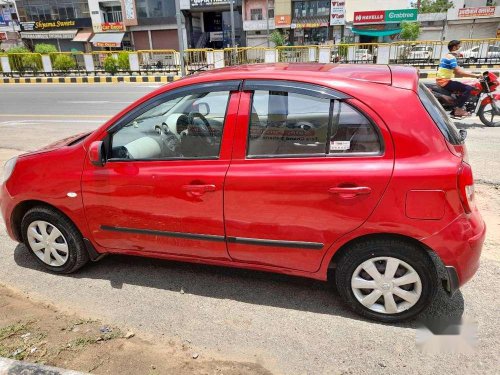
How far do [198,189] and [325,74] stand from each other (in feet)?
3.72

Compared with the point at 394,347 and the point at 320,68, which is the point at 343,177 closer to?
the point at 320,68

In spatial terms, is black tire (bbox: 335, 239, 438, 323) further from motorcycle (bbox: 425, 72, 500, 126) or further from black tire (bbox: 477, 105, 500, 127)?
black tire (bbox: 477, 105, 500, 127)

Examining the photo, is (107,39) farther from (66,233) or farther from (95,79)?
(66,233)

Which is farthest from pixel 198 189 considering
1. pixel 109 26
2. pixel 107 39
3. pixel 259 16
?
pixel 109 26

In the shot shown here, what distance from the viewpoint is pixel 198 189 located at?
2785mm

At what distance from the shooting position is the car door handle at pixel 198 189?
2.76 metres

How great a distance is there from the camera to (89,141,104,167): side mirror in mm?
2945

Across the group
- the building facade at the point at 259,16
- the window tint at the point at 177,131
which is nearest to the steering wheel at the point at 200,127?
the window tint at the point at 177,131

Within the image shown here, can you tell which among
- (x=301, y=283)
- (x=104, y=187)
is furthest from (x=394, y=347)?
(x=104, y=187)

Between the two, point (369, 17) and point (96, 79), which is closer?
point (96, 79)

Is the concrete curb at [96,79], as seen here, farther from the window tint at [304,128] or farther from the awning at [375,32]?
the awning at [375,32]

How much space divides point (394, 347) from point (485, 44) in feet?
73.2

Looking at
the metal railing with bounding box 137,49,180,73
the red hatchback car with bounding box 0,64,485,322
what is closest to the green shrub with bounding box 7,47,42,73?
the metal railing with bounding box 137,49,180,73

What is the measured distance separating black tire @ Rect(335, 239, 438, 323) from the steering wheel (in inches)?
47.9
